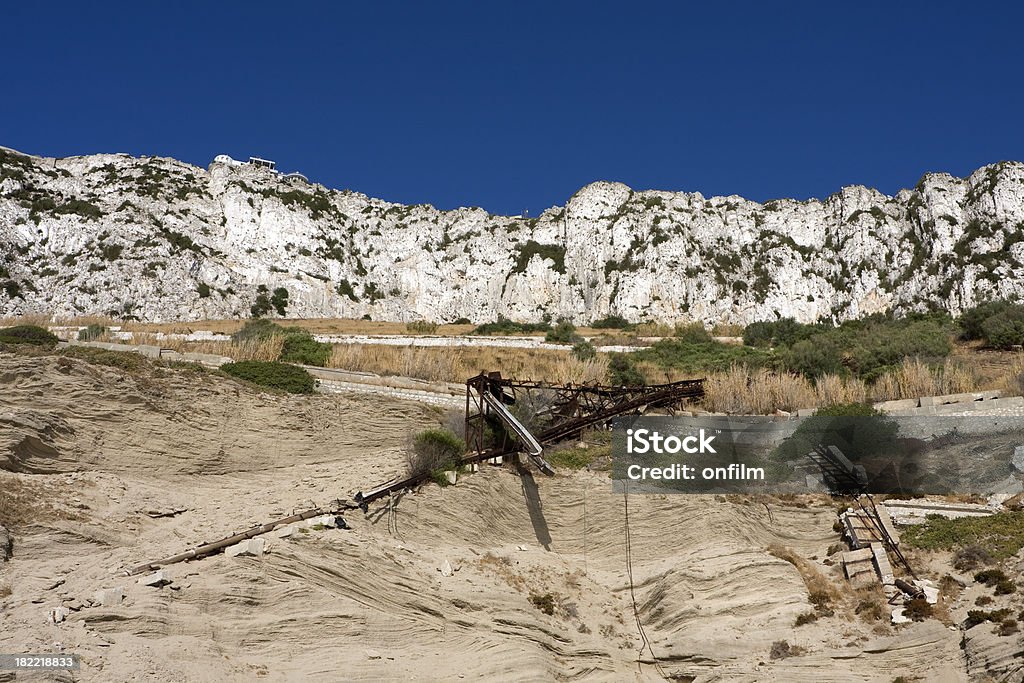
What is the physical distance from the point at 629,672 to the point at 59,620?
12182mm

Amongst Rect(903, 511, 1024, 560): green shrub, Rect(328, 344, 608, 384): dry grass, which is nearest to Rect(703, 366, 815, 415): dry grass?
Rect(328, 344, 608, 384): dry grass

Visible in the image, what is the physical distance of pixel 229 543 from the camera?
67.2 feet

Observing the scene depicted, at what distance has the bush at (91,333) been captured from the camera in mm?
42312

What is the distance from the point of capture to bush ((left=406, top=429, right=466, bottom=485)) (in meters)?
26.0

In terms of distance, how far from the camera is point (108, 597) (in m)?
17.1

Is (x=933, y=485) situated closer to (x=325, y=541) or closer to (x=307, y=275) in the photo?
(x=325, y=541)

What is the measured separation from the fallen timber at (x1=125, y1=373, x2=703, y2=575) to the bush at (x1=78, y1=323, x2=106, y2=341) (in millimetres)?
20661

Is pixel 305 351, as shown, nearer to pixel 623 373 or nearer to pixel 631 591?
pixel 623 373

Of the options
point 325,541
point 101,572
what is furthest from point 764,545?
point 101,572

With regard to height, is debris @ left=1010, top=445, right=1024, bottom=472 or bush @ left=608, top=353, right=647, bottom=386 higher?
bush @ left=608, top=353, right=647, bottom=386

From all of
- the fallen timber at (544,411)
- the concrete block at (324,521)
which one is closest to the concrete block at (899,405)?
the fallen timber at (544,411)

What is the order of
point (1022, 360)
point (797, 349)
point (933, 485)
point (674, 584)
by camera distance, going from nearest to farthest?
point (674, 584), point (933, 485), point (1022, 360), point (797, 349)

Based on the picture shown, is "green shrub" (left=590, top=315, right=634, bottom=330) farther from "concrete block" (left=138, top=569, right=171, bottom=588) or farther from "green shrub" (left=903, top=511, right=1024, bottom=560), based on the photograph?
"concrete block" (left=138, top=569, right=171, bottom=588)

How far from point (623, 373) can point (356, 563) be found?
23363 mm
